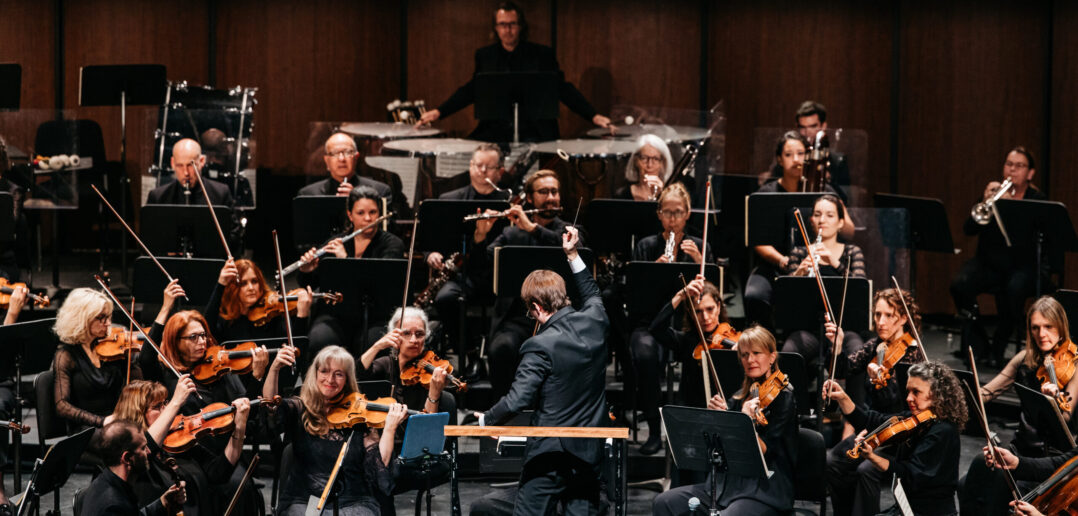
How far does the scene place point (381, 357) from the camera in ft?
20.2

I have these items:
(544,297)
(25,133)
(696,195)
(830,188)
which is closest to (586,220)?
(696,195)

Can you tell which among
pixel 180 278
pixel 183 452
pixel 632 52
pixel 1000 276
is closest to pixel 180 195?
pixel 180 278

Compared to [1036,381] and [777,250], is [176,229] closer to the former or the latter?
[777,250]

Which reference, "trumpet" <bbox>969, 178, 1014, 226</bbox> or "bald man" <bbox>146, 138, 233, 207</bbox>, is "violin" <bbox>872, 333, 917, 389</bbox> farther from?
"bald man" <bbox>146, 138, 233, 207</bbox>

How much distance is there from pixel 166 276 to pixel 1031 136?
5.46m

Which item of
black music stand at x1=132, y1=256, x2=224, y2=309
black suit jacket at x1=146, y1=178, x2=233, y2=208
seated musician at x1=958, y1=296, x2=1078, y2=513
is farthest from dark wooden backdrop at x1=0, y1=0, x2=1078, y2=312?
seated musician at x1=958, y1=296, x2=1078, y2=513

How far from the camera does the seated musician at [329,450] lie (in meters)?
5.27

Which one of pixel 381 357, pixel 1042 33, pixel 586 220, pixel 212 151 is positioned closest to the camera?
pixel 381 357

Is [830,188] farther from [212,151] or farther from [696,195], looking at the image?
[212,151]

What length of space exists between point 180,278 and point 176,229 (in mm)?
523

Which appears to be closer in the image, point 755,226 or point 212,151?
point 755,226

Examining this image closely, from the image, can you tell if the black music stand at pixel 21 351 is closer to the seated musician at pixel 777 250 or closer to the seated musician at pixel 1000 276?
the seated musician at pixel 777 250

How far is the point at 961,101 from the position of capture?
29.3 feet

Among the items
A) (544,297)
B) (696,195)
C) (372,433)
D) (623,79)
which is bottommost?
(372,433)
